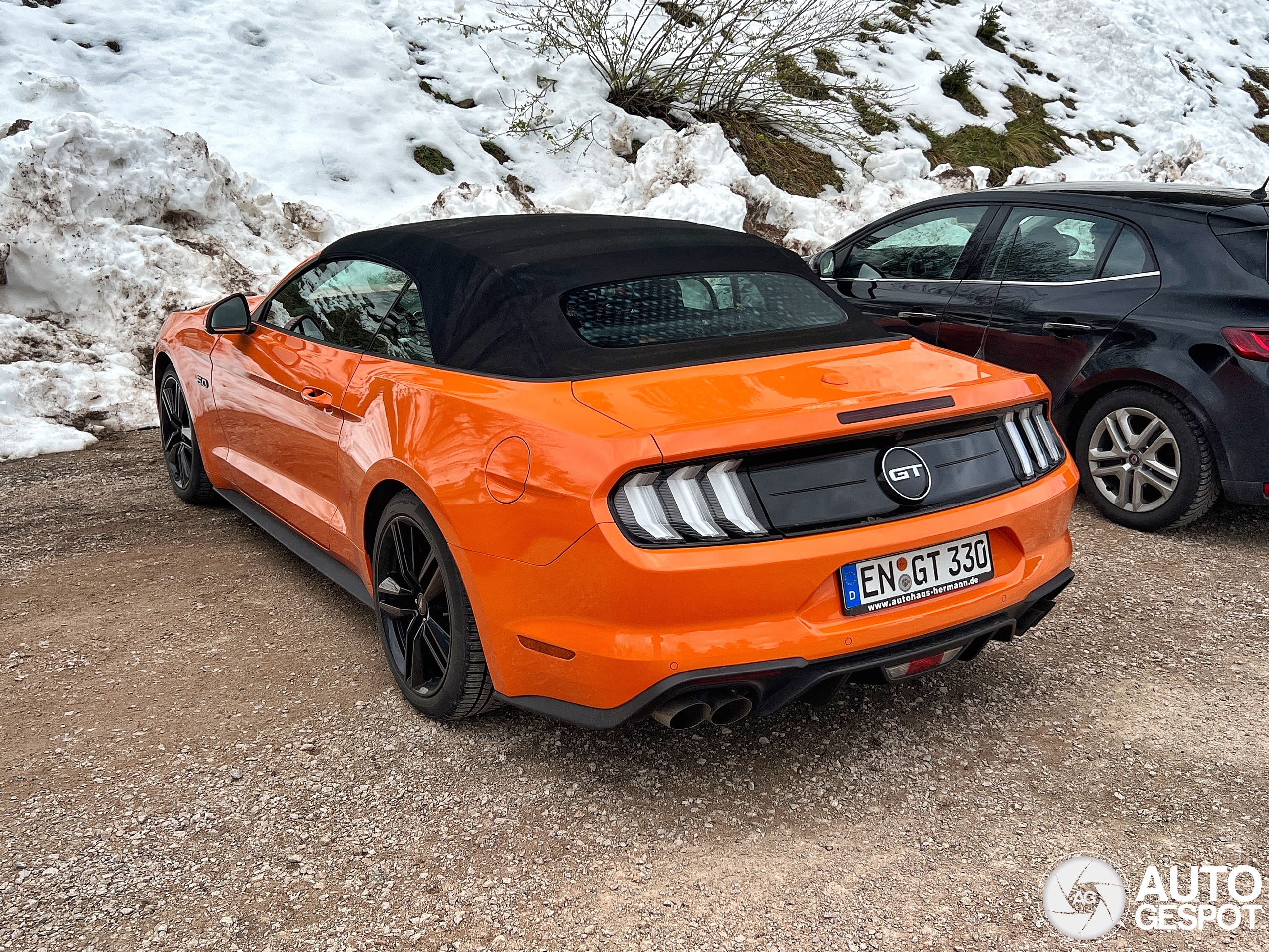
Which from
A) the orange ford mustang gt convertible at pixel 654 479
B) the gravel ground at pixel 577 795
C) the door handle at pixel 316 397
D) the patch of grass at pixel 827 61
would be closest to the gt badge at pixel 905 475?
the orange ford mustang gt convertible at pixel 654 479

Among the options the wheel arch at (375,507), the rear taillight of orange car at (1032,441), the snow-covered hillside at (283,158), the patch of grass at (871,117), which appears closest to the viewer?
the rear taillight of orange car at (1032,441)

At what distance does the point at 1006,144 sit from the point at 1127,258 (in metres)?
10.1

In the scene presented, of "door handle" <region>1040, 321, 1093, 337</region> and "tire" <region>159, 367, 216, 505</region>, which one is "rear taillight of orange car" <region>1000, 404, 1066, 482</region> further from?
"tire" <region>159, 367, 216, 505</region>

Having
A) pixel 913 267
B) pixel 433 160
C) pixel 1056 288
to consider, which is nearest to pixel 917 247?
pixel 913 267

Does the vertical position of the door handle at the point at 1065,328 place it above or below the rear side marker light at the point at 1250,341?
Answer: below

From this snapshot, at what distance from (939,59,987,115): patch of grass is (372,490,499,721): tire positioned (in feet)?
44.7

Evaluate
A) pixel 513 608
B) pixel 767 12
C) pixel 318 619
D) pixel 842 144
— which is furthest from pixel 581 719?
pixel 767 12

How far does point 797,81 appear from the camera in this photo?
13.4 m

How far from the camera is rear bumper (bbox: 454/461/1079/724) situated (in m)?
2.36

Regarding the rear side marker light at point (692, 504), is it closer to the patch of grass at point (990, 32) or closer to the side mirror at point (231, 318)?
the side mirror at point (231, 318)

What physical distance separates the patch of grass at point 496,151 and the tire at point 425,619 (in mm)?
7965

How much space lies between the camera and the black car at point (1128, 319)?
4.37 metres

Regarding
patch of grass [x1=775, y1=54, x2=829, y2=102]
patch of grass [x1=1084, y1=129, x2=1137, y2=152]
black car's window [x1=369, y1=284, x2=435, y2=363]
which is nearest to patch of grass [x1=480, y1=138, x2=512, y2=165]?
patch of grass [x1=775, y1=54, x2=829, y2=102]

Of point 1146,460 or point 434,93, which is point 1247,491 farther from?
point 434,93
